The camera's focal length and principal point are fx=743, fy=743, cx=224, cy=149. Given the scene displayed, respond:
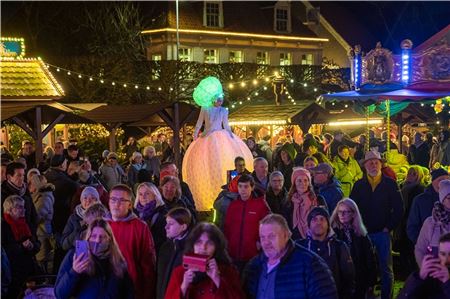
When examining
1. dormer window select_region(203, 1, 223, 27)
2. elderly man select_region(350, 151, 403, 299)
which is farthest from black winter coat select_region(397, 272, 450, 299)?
dormer window select_region(203, 1, 223, 27)

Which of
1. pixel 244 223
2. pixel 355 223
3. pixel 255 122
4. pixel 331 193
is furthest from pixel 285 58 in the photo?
pixel 355 223

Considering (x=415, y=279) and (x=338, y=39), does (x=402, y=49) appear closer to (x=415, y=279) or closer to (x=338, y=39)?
(x=415, y=279)

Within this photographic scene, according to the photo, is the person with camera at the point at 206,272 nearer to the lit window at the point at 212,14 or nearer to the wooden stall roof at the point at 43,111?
the wooden stall roof at the point at 43,111

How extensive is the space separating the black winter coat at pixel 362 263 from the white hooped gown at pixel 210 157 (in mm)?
7458

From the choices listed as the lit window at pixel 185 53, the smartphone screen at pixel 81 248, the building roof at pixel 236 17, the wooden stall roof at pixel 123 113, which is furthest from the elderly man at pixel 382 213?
the lit window at pixel 185 53

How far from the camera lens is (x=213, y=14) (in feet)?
142

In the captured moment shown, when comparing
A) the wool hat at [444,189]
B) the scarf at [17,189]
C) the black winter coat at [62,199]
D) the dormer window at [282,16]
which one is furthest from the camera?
the dormer window at [282,16]

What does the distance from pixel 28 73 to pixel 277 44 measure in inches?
1106

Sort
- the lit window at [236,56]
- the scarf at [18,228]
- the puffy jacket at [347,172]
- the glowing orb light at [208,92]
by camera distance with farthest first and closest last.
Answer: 1. the lit window at [236,56]
2. the glowing orb light at [208,92]
3. the puffy jacket at [347,172]
4. the scarf at [18,228]

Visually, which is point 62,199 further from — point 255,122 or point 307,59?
point 307,59

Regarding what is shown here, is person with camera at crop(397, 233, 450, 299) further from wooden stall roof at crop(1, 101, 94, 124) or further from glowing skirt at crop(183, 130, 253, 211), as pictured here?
wooden stall roof at crop(1, 101, 94, 124)

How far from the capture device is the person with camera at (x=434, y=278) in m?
4.58

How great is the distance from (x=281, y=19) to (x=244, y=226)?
4036cm

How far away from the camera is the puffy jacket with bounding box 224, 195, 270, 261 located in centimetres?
754
